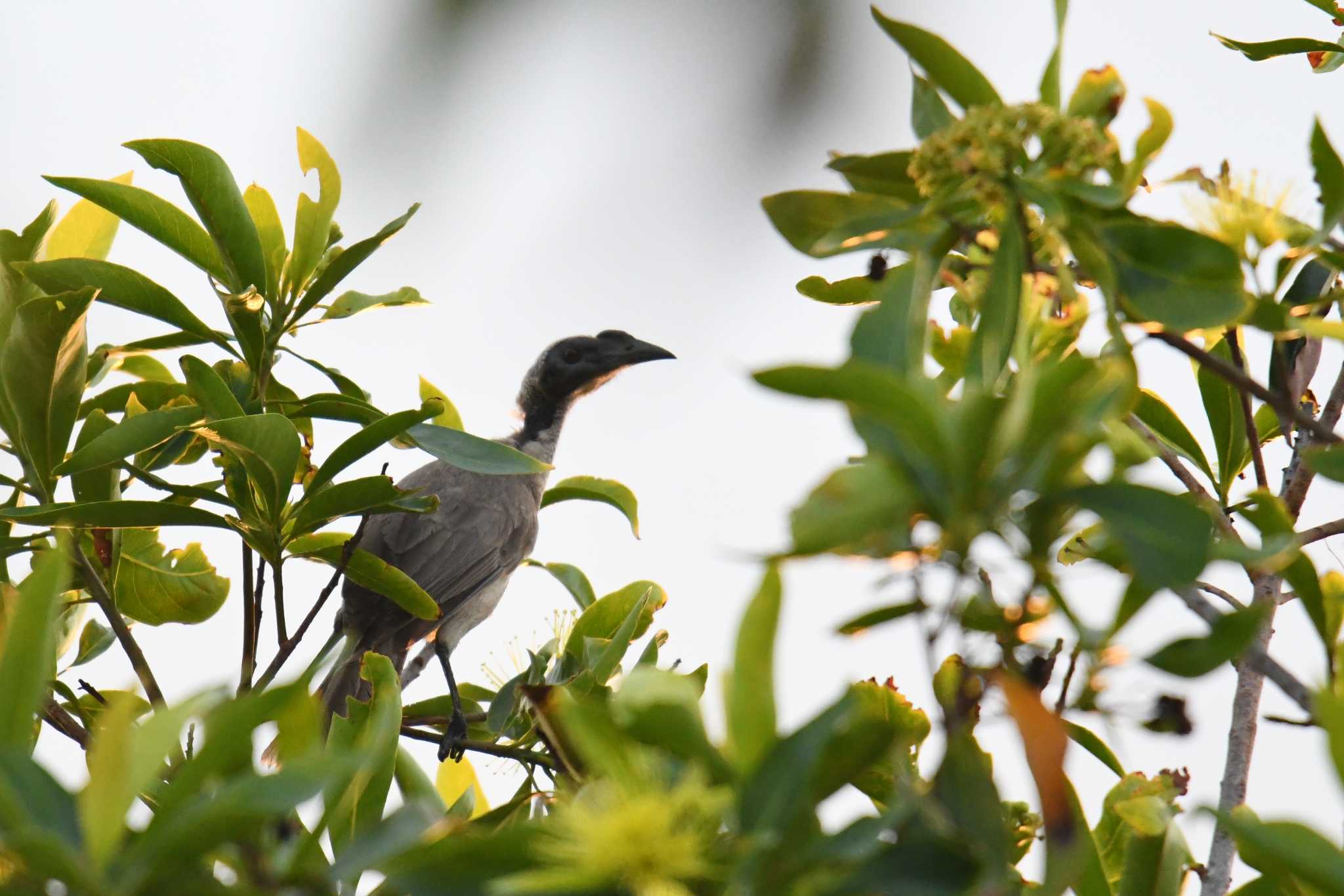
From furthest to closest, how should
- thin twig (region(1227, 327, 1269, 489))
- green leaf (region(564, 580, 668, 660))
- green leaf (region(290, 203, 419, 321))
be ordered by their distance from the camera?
green leaf (region(564, 580, 668, 660)) < green leaf (region(290, 203, 419, 321)) < thin twig (region(1227, 327, 1269, 489))

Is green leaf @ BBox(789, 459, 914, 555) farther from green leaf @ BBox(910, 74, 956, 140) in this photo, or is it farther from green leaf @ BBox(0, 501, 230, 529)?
green leaf @ BBox(0, 501, 230, 529)

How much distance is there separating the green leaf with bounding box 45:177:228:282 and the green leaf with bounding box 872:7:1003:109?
183 cm

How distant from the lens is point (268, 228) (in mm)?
3105

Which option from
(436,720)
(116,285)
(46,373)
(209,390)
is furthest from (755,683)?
(436,720)

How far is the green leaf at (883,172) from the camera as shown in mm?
1564

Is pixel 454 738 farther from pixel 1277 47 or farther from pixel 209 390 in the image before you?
pixel 1277 47

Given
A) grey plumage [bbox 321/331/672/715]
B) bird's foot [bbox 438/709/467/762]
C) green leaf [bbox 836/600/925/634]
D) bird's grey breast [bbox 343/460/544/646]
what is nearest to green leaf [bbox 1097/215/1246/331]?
green leaf [bbox 836/600/925/634]

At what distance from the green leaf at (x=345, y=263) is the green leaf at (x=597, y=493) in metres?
0.98

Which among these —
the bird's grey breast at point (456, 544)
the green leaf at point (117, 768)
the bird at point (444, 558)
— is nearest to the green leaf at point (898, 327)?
the green leaf at point (117, 768)

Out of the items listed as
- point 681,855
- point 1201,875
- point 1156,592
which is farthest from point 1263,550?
point 1201,875

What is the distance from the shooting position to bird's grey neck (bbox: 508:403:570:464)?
23.1ft

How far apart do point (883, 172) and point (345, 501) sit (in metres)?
A: 1.41

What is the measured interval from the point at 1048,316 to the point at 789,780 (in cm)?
65

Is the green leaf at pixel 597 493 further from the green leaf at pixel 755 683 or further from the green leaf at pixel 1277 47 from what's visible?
the green leaf at pixel 755 683
